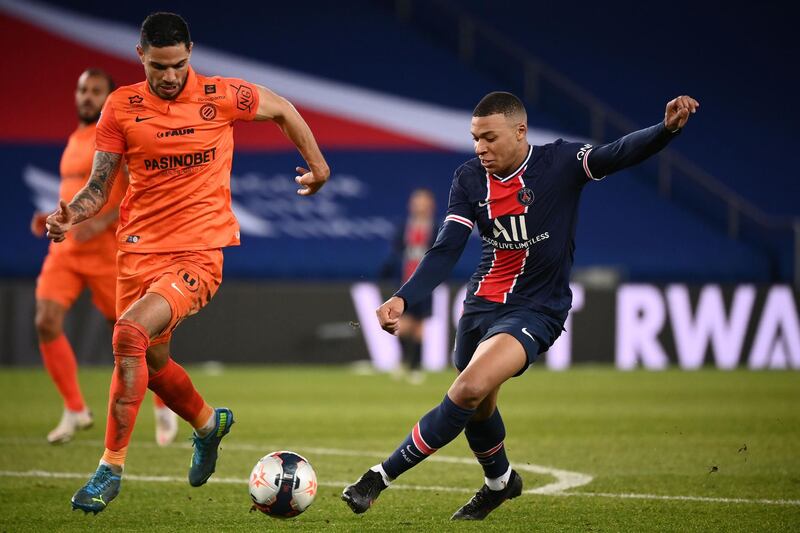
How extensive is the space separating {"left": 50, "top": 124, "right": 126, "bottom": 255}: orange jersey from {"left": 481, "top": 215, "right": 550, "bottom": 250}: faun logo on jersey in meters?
3.67

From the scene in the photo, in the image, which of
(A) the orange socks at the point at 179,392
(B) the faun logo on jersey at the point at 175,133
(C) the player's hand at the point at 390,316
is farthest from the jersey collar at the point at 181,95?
(C) the player's hand at the point at 390,316

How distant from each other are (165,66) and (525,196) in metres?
1.79

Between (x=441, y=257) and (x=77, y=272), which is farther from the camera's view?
(x=77, y=272)

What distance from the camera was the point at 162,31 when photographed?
5.95 meters

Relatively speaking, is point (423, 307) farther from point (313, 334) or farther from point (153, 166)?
point (153, 166)

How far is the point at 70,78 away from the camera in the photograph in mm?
21516

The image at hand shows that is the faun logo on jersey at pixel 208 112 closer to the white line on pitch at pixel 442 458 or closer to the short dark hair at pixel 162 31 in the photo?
the short dark hair at pixel 162 31

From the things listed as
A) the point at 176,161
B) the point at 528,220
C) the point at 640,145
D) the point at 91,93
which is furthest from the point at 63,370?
the point at 640,145

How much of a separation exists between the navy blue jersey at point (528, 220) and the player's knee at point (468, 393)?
60 centimetres

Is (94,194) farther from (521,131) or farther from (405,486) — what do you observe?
(405,486)

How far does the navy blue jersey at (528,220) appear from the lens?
5.91 m

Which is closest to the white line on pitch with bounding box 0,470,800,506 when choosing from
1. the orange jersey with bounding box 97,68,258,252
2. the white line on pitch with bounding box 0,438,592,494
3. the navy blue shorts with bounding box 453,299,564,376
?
the white line on pitch with bounding box 0,438,592,494

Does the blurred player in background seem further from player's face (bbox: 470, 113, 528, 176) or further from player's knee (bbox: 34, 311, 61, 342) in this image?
player's face (bbox: 470, 113, 528, 176)

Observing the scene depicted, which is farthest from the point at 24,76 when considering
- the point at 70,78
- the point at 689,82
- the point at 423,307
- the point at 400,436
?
the point at 400,436
